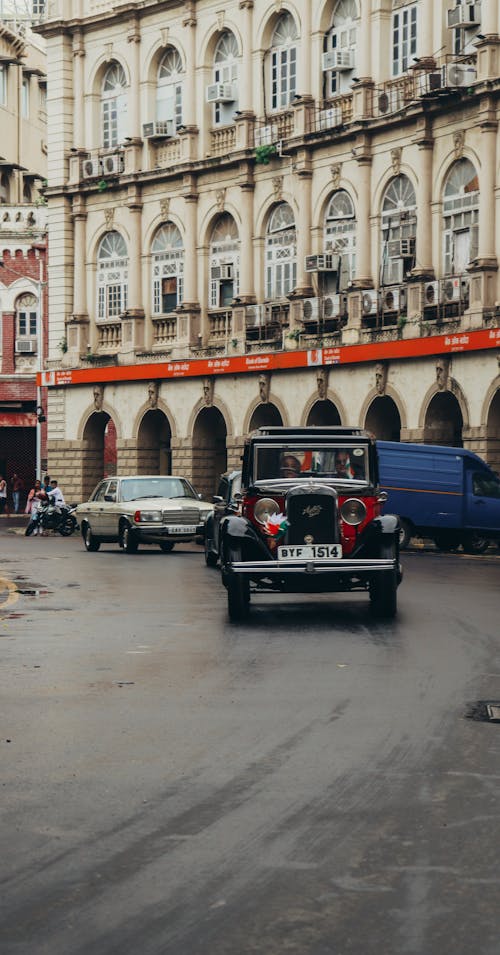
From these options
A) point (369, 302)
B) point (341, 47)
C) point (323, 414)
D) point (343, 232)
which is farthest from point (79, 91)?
point (369, 302)

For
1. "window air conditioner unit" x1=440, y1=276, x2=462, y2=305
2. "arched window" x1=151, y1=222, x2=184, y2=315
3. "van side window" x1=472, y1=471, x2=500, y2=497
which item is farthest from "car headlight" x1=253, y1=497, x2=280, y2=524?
"arched window" x1=151, y1=222, x2=184, y2=315

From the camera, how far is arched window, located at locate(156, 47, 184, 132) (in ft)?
175

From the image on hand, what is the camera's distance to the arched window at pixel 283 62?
48.8 meters

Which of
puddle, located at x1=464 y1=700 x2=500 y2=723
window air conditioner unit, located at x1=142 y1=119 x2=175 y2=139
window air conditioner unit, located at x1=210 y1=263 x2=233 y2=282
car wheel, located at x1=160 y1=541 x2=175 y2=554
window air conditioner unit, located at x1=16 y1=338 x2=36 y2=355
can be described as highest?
window air conditioner unit, located at x1=142 y1=119 x2=175 y2=139

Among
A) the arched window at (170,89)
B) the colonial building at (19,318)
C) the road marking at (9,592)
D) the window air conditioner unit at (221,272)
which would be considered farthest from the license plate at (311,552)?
the colonial building at (19,318)

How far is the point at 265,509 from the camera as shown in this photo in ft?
60.0

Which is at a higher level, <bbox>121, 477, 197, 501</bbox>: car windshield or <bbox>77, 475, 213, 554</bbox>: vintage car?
<bbox>121, 477, 197, 501</bbox>: car windshield

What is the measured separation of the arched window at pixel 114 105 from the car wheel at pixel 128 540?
81.6 feet

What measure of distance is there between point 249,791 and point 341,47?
4100 centimetres

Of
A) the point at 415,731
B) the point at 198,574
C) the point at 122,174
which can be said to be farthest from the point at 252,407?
the point at 415,731

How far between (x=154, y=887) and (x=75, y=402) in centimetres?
5056

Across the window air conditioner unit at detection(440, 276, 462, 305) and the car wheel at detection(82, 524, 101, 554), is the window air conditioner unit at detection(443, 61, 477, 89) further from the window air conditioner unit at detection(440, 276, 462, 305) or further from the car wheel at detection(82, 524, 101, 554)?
the car wheel at detection(82, 524, 101, 554)

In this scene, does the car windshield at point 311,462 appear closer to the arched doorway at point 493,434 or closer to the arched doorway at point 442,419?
the arched doorway at point 493,434

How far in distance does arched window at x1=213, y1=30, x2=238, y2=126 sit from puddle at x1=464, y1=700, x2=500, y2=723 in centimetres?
4139
